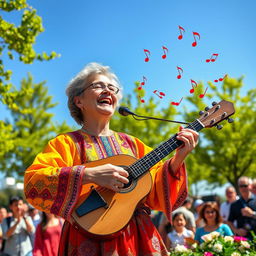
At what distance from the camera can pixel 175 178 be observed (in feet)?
8.02

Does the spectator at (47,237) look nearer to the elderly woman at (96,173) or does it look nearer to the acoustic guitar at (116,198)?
the elderly woman at (96,173)

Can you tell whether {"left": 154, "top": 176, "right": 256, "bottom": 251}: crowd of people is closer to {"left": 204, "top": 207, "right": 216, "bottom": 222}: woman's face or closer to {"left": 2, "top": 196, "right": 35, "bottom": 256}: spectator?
{"left": 204, "top": 207, "right": 216, "bottom": 222}: woman's face

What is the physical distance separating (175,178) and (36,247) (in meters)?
3.79

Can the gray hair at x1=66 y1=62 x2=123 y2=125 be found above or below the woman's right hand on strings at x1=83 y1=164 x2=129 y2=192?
above

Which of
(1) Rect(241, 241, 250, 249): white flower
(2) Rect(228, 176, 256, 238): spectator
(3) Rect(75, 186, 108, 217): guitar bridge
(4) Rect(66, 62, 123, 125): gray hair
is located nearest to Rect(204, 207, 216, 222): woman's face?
(2) Rect(228, 176, 256, 238): spectator

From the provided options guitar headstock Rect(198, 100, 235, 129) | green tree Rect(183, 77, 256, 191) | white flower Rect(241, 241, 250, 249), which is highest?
green tree Rect(183, 77, 256, 191)

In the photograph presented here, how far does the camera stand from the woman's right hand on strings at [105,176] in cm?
218

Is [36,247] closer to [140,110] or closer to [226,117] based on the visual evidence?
[226,117]

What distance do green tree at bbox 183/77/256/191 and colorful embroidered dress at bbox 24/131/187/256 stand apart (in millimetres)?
16422

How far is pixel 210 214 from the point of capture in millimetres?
5996

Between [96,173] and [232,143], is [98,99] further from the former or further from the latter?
[232,143]

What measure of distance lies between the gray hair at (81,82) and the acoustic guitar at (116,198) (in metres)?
0.64

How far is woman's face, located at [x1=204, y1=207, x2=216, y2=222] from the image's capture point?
5980 mm

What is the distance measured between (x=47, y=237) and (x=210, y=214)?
2.59 meters
